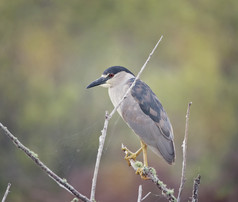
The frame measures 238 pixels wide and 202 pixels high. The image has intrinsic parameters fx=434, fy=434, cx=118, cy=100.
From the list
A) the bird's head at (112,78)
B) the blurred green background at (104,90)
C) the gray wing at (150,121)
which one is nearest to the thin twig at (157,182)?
the gray wing at (150,121)

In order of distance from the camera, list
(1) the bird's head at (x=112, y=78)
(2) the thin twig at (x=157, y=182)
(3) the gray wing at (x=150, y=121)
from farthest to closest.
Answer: (1) the bird's head at (x=112, y=78) → (3) the gray wing at (x=150, y=121) → (2) the thin twig at (x=157, y=182)

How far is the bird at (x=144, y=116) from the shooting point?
3.38m

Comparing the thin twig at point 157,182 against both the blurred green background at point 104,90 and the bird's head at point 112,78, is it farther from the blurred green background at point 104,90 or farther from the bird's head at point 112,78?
the blurred green background at point 104,90

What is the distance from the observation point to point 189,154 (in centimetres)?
1170

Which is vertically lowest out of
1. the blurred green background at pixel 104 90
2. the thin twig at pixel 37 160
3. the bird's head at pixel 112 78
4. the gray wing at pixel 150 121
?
the thin twig at pixel 37 160

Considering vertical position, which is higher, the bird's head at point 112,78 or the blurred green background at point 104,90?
the blurred green background at point 104,90

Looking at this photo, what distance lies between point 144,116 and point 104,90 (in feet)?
28.0

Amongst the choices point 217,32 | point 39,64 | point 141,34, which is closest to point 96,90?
point 39,64

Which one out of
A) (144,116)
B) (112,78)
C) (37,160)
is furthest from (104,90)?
(37,160)

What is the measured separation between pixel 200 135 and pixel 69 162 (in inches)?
211

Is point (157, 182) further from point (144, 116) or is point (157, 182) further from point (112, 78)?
point (112, 78)

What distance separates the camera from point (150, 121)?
351 cm

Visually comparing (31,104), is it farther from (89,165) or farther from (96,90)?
(89,165)

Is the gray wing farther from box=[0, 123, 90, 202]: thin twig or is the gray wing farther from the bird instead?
box=[0, 123, 90, 202]: thin twig
